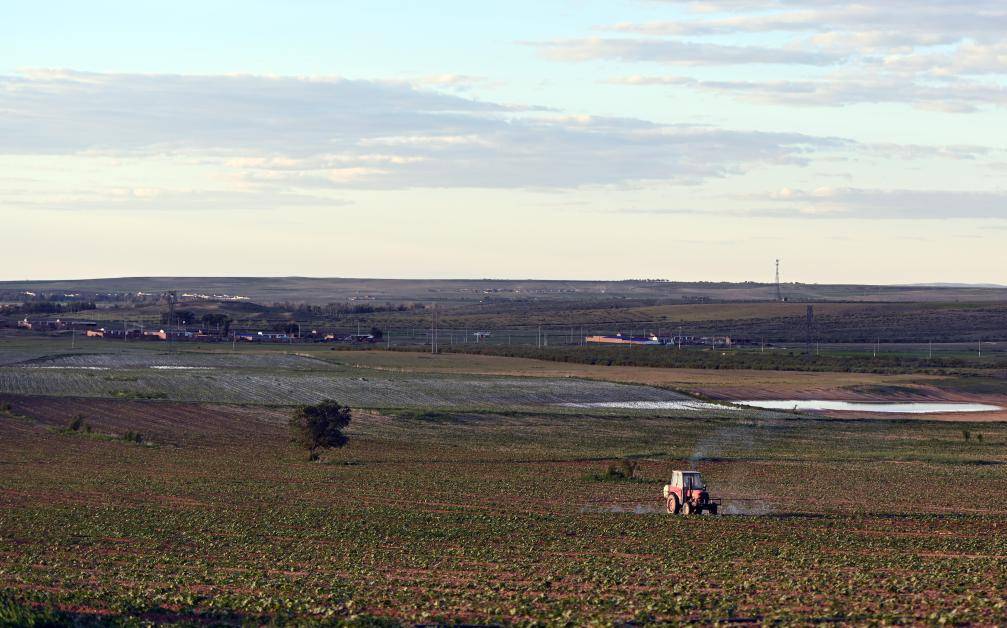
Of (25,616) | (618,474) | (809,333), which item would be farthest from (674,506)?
(809,333)

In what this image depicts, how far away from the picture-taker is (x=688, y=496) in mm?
35438

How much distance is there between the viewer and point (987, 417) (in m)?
79.5

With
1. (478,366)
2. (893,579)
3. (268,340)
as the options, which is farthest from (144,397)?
(268,340)

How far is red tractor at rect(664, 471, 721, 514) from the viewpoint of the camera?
35.1 meters

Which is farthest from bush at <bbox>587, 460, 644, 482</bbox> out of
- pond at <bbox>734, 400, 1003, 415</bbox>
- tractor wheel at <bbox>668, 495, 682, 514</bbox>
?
pond at <bbox>734, 400, 1003, 415</bbox>

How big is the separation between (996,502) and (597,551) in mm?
17194

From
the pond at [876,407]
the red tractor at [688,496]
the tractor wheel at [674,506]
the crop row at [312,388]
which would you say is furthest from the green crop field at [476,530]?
the pond at [876,407]

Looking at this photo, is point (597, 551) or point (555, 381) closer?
point (597, 551)

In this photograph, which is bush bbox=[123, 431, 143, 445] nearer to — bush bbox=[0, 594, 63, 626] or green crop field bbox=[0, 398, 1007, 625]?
green crop field bbox=[0, 398, 1007, 625]

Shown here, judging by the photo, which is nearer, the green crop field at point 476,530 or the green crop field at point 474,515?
the green crop field at point 476,530

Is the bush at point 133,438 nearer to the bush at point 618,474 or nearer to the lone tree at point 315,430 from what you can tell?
the lone tree at point 315,430

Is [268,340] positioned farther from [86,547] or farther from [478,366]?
[86,547]

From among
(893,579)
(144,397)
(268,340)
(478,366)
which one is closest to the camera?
(893,579)

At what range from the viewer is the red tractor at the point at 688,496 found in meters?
35.1
